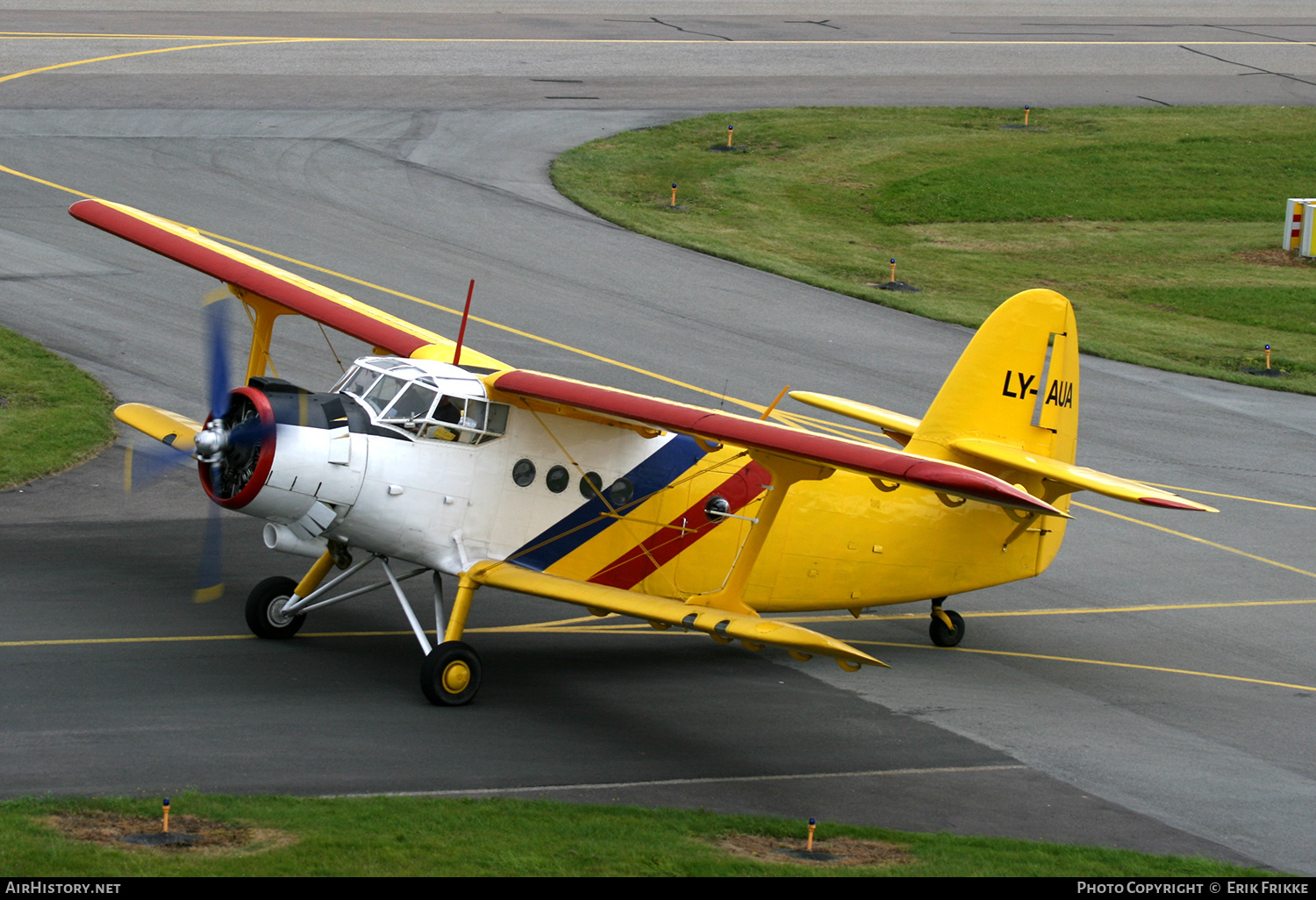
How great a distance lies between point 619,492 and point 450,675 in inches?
106

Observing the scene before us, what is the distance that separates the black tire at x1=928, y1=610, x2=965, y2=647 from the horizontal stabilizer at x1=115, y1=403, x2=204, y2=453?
9.33 m

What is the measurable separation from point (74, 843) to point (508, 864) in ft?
10.6

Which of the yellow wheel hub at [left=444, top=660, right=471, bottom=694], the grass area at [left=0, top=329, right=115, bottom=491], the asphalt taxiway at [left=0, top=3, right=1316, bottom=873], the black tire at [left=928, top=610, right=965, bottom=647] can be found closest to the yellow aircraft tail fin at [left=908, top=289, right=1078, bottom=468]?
the black tire at [left=928, top=610, right=965, bottom=647]

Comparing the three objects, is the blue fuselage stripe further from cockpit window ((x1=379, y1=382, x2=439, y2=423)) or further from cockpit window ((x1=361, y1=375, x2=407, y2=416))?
cockpit window ((x1=361, y1=375, x2=407, y2=416))

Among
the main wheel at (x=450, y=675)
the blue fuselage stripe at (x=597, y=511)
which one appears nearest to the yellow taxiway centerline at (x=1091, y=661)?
the blue fuselage stripe at (x=597, y=511)

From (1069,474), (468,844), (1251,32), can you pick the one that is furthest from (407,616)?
(1251,32)

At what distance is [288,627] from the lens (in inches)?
651

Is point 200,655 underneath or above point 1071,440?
underneath

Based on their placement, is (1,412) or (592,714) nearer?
(592,714)

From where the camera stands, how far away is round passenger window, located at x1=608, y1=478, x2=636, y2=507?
15742 millimetres

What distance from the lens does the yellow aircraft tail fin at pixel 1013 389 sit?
1719 cm
